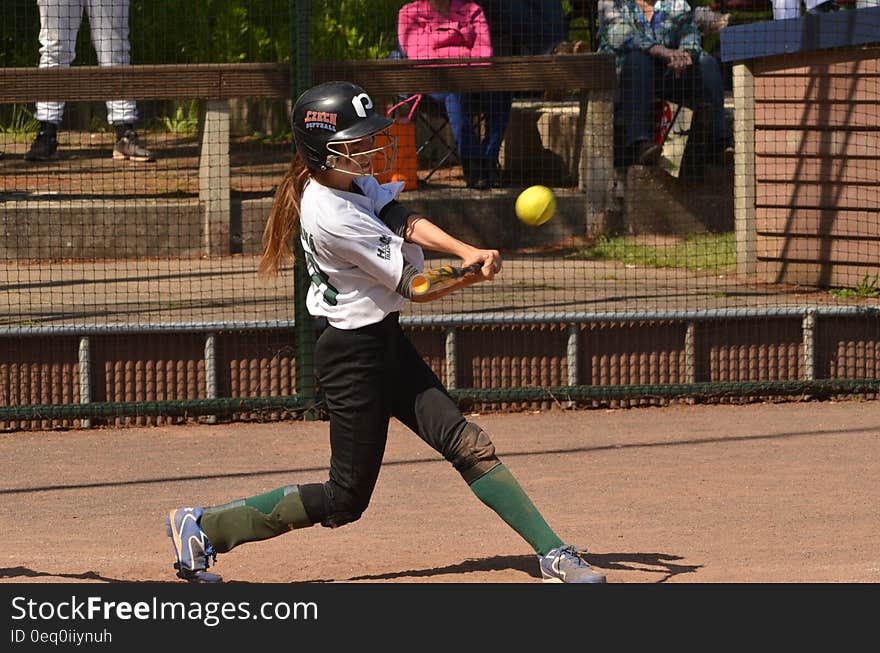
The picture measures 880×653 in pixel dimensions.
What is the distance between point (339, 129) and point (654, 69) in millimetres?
6327

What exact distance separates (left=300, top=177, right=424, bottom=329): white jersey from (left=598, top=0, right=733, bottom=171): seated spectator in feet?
19.3

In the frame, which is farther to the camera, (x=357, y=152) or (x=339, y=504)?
(x=339, y=504)

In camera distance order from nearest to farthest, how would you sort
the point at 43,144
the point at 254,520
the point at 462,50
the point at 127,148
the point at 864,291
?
the point at 254,520 → the point at 864,291 → the point at 462,50 → the point at 43,144 → the point at 127,148

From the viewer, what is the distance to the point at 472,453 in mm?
4633

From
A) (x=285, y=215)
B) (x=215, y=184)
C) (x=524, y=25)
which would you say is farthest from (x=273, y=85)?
(x=285, y=215)

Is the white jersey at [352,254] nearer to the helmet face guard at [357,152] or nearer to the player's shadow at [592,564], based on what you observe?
the helmet face guard at [357,152]

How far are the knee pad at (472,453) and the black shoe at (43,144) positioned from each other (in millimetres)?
6906

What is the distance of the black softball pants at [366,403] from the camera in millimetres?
4609

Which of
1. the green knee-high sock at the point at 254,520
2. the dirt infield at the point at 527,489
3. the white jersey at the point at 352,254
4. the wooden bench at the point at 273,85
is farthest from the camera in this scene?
the wooden bench at the point at 273,85

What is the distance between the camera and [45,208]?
946 centimetres

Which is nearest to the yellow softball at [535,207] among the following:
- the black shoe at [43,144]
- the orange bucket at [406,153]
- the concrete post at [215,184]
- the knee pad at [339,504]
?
the knee pad at [339,504]

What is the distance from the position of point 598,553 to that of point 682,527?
1.78 ft

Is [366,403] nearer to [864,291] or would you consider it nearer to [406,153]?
[864,291]
